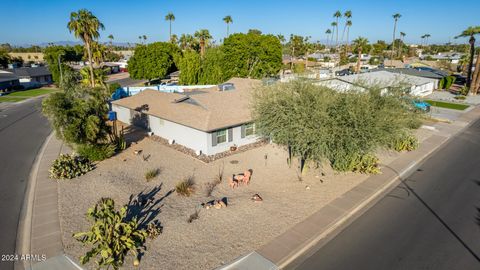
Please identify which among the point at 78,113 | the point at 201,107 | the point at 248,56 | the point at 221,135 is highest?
the point at 248,56

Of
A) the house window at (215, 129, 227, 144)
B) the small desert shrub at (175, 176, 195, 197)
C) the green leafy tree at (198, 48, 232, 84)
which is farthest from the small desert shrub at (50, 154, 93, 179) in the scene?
the green leafy tree at (198, 48, 232, 84)

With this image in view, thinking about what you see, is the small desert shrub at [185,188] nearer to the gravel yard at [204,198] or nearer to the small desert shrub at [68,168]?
the gravel yard at [204,198]

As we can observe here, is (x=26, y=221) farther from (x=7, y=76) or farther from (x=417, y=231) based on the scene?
(x=7, y=76)

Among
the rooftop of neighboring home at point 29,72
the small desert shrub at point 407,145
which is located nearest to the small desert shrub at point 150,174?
the small desert shrub at point 407,145

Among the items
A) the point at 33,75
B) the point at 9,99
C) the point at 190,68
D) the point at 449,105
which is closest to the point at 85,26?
the point at 190,68

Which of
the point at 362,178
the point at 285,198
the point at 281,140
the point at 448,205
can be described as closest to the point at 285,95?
the point at 281,140

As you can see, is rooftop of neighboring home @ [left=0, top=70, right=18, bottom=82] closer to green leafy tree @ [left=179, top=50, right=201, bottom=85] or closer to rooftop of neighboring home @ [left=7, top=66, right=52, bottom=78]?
rooftop of neighboring home @ [left=7, top=66, right=52, bottom=78]
